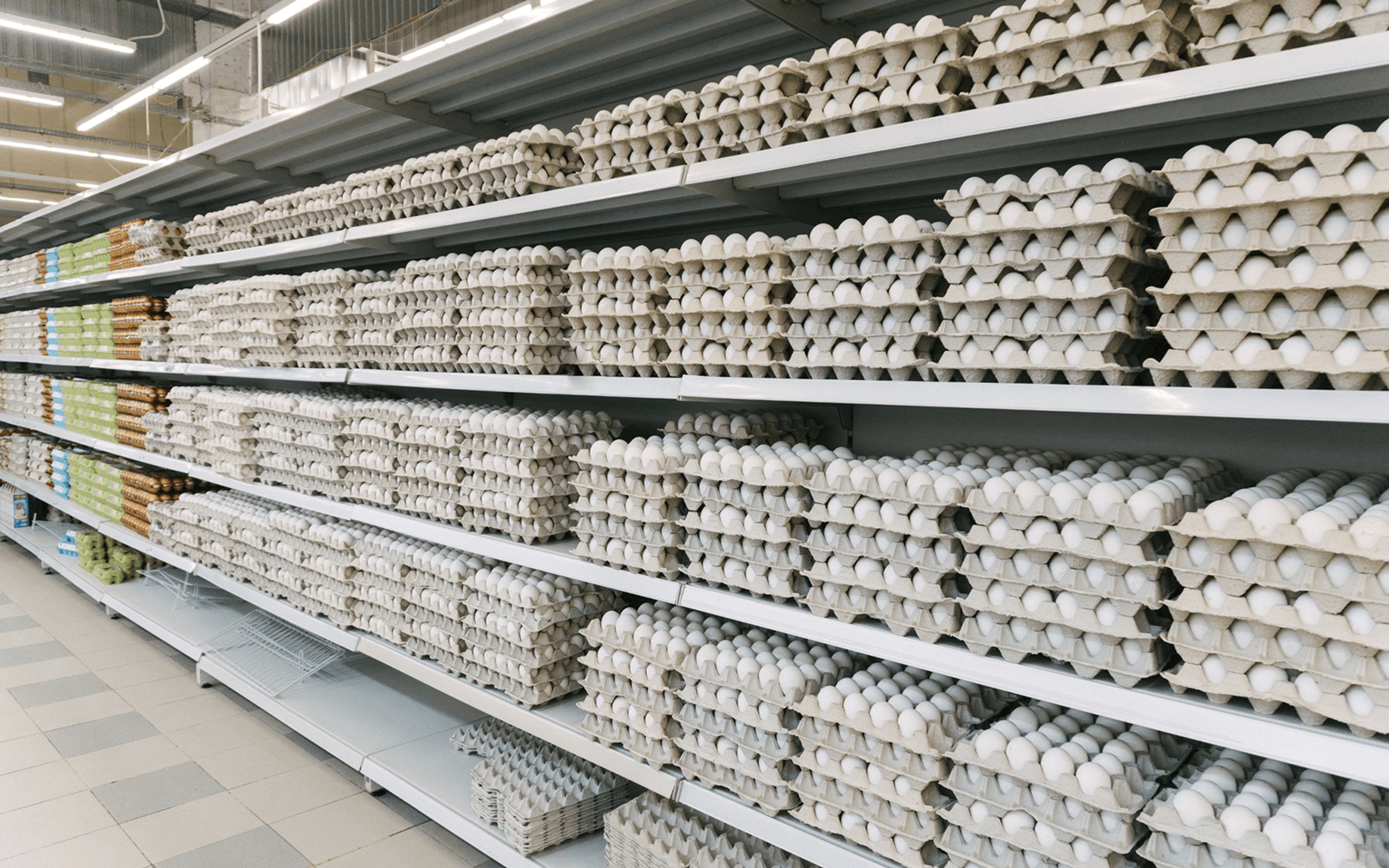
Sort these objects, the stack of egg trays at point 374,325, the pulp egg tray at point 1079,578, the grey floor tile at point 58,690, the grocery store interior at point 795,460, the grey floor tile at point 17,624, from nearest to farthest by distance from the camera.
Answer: the grocery store interior at point 795,460, the pulp egg tray at point 1079,578, the stack of egg trays at point 374,325, the grey floor tile at point 58,690, the grey floor tile at point 17,624

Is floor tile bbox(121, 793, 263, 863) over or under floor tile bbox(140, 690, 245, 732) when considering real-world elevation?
over

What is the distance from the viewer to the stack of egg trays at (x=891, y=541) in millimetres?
1681

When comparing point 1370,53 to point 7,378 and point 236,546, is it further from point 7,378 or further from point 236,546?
point 7,378

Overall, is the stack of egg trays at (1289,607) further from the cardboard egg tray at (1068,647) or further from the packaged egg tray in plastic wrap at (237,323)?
the packaged egg tray in plastic wrap at (237,323)

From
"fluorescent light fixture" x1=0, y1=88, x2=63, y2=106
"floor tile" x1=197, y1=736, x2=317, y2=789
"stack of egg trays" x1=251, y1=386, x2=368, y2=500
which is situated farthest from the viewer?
"fluorescent light fixture" x1=0, y1=88, x2=63, y2=106

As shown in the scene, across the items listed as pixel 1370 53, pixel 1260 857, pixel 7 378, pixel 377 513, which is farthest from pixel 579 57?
pixel 7 378

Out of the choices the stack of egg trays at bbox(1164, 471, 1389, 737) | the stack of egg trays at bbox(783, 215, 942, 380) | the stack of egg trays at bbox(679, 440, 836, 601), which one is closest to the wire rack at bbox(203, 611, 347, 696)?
the stack of egg trays at bbox(679, 440, 836, 601)

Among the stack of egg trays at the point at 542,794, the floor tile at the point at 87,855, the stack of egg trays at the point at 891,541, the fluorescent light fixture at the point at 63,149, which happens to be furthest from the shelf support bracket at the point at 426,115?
the fluorescent light fixture at the point at 63,149

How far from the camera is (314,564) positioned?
346 cm

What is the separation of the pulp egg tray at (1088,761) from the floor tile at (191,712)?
3.50 metres

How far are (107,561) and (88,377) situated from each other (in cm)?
210

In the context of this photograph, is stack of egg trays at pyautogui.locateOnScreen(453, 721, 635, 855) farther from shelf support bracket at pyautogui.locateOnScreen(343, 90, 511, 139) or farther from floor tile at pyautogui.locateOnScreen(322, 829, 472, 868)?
shelf support bracket at pyautogui.locateOnScreen(343, 90, 511, 139)

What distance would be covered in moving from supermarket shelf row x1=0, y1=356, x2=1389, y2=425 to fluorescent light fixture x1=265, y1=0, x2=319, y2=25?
6.12ft

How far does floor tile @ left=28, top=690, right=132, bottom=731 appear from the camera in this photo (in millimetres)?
3762
